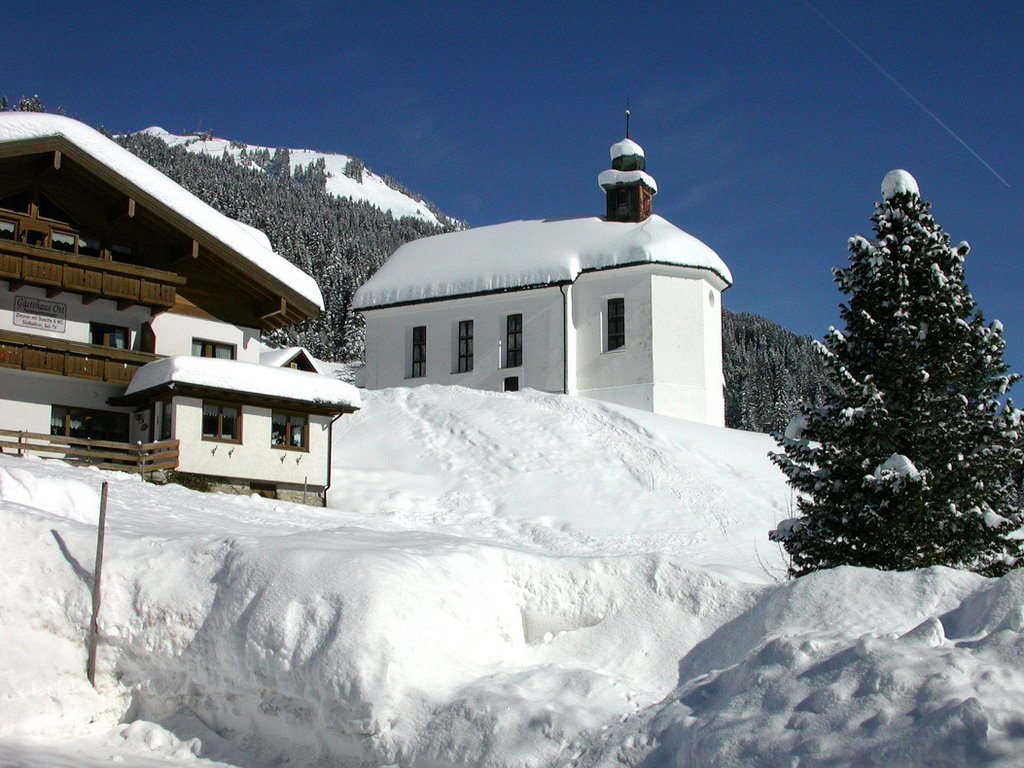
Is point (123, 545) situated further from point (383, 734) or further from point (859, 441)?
point (859, 441)

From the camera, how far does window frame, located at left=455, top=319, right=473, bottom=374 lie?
4147cm

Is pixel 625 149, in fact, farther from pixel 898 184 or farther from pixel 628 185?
pixel 898 184

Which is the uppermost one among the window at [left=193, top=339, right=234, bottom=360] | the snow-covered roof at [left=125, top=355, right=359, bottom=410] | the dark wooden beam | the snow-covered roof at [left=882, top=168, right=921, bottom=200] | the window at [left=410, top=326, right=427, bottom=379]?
the window at [left=410, top=326, right=427, bottom=379]

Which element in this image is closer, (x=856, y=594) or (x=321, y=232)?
(x=856, y=594)

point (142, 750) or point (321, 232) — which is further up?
point (321, 232)

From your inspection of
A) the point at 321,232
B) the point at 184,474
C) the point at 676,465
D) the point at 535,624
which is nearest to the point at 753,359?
the point at 321,232

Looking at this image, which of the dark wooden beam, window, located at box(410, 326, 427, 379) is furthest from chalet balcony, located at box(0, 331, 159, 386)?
window, located at box(410, 326, 427, 379)

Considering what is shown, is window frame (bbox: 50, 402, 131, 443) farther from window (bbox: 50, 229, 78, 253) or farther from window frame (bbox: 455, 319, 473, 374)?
window frame (bbox: 455, 319, 473, 374)

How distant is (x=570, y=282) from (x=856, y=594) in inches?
1241

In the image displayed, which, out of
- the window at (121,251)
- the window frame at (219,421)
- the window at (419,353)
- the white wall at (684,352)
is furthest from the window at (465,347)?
the window frame at (219,421)

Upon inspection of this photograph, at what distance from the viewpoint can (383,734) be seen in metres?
8.00

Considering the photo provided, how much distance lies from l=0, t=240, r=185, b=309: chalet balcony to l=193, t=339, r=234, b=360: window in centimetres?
161

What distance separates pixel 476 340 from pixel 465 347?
67cm

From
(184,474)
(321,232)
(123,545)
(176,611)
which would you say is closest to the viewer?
(176,611)
